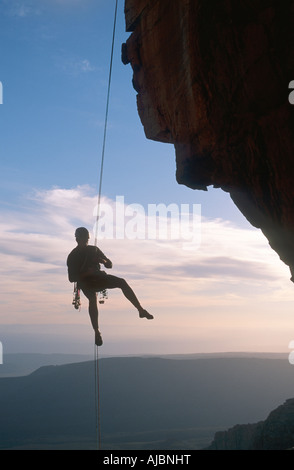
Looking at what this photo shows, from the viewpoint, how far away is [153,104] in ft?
45.1

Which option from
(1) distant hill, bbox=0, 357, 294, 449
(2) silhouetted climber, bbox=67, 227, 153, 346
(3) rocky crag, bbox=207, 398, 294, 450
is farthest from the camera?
(1) distant hill, bbox=0, 357, 294, 449

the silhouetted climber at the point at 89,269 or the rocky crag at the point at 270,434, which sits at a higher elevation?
the silhouetted climber at the point at 89,269

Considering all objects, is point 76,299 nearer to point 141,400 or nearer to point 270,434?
point 270,434

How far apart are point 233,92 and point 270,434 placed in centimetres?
3242

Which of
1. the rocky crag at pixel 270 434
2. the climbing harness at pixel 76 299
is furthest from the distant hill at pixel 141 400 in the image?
the climbing harness at pixel 76 299

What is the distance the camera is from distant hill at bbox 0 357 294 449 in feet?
369

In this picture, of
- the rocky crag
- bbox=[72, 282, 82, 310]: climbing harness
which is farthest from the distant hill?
bbox=[72, 282, 82, 310]: climbing harness

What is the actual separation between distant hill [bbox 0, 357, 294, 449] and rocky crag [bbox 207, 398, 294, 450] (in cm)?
6415

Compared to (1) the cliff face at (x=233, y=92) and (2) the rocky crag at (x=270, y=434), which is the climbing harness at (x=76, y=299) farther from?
(2) the rocky crag at (x=270, y=434)

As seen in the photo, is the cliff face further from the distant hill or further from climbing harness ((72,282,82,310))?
the distant hill

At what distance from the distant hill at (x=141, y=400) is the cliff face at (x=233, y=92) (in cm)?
10096

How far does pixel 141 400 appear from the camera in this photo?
448ft

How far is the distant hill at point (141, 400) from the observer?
113m

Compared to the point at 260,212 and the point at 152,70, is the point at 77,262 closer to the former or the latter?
the point at 260,212
